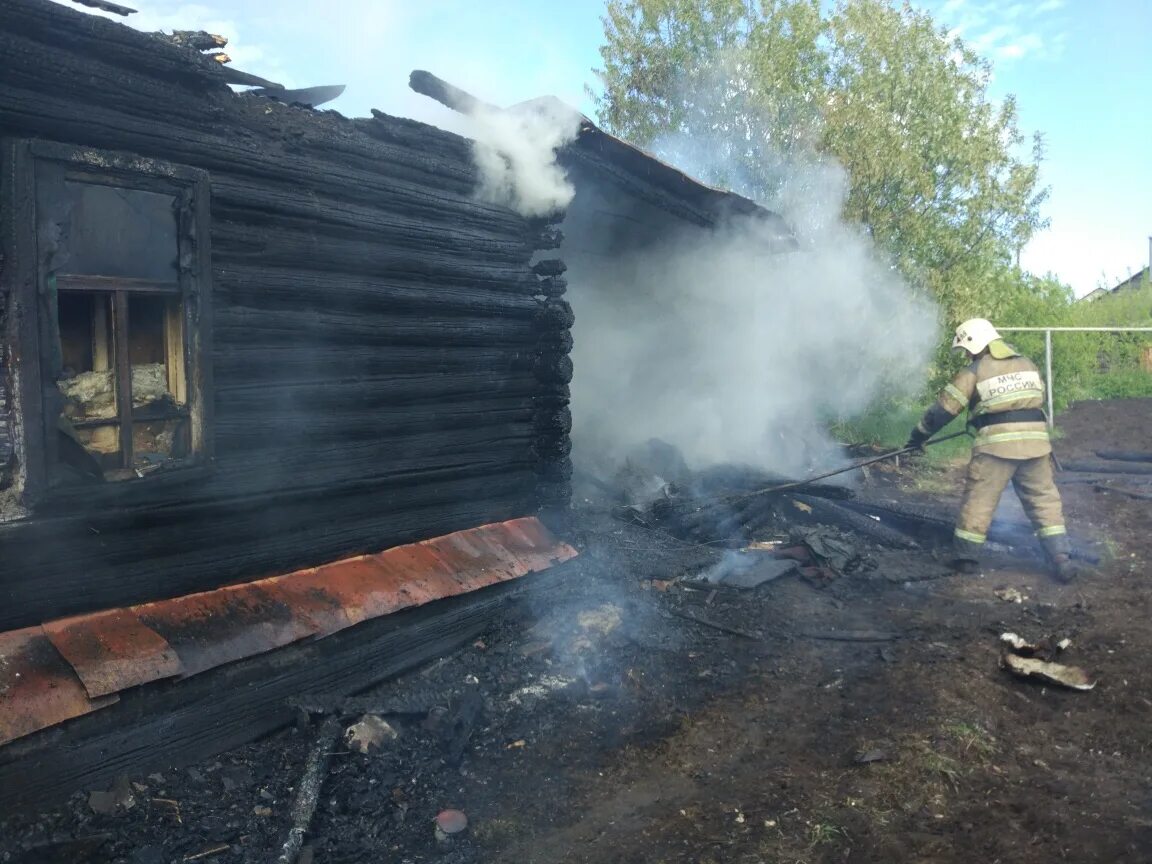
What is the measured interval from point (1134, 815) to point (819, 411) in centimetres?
1300

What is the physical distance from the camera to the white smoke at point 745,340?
35.2ft

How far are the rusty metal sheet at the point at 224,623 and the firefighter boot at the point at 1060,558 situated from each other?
6.49 m

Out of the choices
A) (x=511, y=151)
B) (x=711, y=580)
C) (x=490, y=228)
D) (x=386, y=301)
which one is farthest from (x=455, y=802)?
(x=511, y=151)

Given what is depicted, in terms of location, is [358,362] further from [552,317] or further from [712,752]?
[712,752]

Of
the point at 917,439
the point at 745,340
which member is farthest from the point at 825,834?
the point at 745,340

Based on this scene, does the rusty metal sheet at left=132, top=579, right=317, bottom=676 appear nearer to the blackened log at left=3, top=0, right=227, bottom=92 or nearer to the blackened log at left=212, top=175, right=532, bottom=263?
the blackened log at left=212, top=175, right=532, bottom=263

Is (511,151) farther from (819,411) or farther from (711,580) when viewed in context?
(819,411)

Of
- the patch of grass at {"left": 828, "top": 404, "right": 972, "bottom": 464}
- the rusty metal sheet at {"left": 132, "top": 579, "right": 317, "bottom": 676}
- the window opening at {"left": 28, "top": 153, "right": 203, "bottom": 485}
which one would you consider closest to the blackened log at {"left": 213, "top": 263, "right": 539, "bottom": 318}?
the window opening at {"left": 28, "top": 153, "right": 203, "bottom": 485}

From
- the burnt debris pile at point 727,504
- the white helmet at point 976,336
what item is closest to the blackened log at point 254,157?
the burnt debris pile at point 727,504

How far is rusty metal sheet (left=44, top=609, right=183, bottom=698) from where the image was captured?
349 centimetres

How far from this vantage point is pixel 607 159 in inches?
303

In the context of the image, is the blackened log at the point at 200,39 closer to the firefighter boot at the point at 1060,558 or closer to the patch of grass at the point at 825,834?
the patch of grass at the point at 825,834

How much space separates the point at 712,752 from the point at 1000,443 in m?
4.82

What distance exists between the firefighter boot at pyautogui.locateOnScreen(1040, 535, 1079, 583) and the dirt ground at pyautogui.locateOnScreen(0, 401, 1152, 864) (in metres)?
0.28
